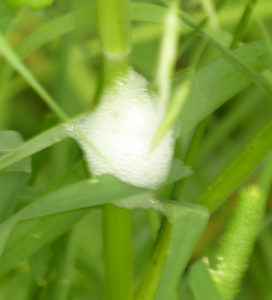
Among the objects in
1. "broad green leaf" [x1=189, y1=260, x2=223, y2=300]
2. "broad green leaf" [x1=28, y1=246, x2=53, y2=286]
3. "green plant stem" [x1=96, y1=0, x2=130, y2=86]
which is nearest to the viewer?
"green plant stem" [x1=96, y1=0, x2=130, y2=86]

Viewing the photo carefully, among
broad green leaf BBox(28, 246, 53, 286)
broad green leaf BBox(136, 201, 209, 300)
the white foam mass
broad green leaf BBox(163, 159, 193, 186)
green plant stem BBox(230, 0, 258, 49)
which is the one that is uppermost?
green plant stem BBox(230, 0, 258, 49)

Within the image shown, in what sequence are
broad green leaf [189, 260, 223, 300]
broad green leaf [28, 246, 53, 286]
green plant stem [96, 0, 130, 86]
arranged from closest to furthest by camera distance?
green plant stem [96, 0, 130, 86] < broad green leaf [189, 260, 223, 300] < broad green leaf [28, 246, 53, 286]

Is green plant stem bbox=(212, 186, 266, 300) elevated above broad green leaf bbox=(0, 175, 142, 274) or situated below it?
below

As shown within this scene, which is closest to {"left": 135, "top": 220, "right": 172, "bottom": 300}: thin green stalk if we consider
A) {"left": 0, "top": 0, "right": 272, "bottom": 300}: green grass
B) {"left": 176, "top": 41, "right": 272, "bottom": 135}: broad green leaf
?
{"left": 0, "top": 0, "right": 272, "bottom": 300}: green grass

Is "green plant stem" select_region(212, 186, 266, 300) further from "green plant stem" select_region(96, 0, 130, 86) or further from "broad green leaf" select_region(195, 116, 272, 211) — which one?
"green plant stem" select_region(96, 0, 130, 86)

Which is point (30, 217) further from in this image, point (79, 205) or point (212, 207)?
point (212, 207)
